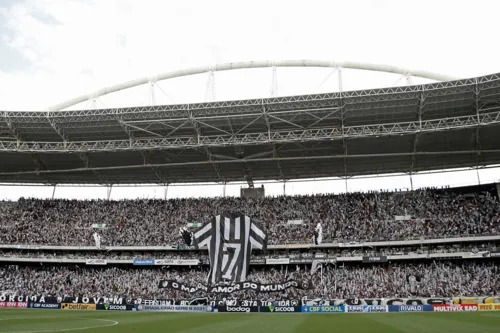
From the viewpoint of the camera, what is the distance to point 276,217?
4931cm

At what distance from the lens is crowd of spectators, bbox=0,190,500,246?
43.6 metres

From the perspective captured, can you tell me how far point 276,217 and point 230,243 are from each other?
910cm

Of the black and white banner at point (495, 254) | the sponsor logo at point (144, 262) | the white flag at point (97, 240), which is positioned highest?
the white flag at point (97, 240)

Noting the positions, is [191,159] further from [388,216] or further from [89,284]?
[388,216]

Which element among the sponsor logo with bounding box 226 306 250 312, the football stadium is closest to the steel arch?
the football stadium

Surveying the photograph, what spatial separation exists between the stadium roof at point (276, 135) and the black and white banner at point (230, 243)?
6.77 m

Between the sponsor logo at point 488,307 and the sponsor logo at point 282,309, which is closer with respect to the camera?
the sponsor logo at point 488,307

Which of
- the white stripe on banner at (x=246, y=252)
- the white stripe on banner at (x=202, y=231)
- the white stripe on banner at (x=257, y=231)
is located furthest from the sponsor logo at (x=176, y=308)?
the white stripe on banner at (x=257, y=231)

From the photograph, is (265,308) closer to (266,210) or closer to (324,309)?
(324,309)

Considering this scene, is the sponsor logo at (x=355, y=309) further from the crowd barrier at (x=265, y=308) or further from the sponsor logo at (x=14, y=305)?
the sponsor logo at (x=14, y=305)

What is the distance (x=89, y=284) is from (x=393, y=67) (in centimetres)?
3675

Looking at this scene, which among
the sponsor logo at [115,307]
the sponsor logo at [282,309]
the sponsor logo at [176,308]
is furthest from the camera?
the sponsor logo at [115,307]

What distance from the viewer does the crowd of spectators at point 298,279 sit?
3781 cm

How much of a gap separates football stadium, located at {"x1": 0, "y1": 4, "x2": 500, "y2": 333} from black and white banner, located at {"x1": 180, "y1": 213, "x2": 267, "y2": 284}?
129 millimetres
